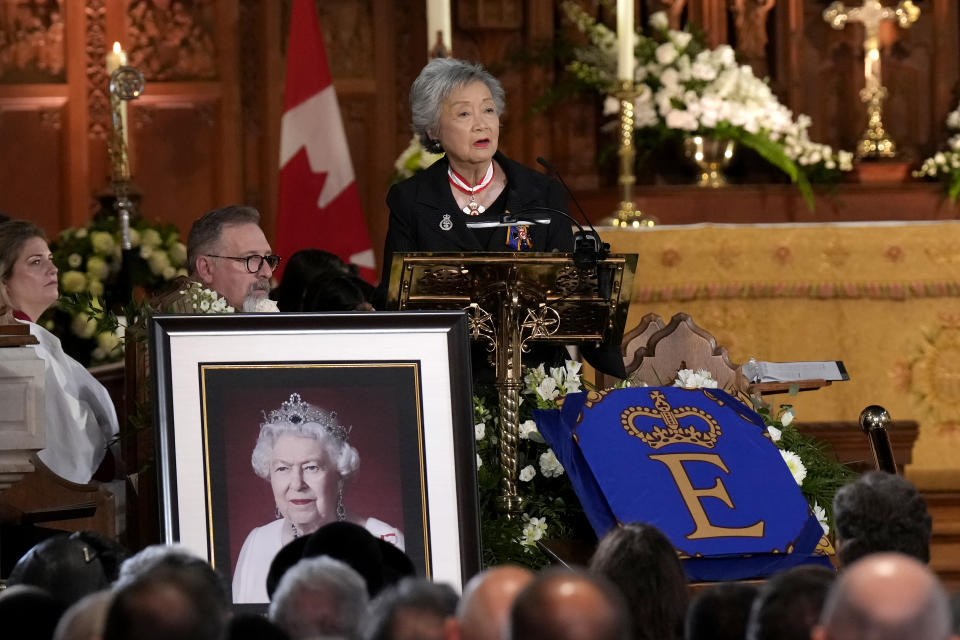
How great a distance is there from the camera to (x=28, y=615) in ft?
5.65

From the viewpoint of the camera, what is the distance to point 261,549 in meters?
2.53

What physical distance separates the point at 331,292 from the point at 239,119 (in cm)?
251

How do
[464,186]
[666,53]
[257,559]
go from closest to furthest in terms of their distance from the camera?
[257,559]
[464,186]
[666,53]

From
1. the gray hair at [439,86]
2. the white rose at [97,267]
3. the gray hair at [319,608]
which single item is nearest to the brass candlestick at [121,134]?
the white rose at [97,267]

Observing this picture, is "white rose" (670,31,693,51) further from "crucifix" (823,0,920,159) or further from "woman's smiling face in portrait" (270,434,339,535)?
"woman's smiling face in portrait" (270,434,339,535)

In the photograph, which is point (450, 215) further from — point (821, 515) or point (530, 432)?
point (821, 515)

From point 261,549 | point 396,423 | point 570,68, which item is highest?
point 570,68

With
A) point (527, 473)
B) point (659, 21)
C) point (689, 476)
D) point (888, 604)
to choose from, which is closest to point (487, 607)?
point (888, 604)

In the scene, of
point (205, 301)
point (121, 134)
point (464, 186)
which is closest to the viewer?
point (205, 301)

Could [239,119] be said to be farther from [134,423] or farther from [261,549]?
[261,549]

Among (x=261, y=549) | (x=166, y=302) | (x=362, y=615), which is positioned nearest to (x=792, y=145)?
(x=166, y=302)

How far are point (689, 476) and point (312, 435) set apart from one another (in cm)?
75

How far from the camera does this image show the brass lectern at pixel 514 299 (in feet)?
9.55

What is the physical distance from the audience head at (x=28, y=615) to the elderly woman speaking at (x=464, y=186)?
6.11 feet
